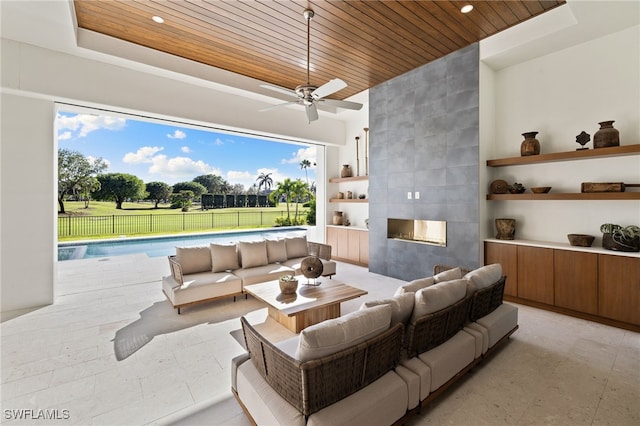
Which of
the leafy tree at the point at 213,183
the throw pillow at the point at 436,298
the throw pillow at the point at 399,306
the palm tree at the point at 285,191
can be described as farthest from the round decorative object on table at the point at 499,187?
the leafy tree at the point at 213,183

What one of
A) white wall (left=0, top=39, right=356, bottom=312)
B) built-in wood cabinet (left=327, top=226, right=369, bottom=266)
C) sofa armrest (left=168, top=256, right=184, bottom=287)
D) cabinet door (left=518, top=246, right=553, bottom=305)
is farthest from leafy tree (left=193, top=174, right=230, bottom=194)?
cabinet door (left=518, top=246, right=553, bottom=305)

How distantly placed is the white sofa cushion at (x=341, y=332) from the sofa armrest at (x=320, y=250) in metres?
3.34

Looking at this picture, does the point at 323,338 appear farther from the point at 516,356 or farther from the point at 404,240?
the point at 404,240

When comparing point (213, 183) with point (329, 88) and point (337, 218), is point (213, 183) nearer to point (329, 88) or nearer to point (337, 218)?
point (337, 218)

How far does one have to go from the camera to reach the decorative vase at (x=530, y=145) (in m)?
3.94

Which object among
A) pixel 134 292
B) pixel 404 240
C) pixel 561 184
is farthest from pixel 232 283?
pixel 561 184

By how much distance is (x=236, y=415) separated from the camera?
192 centimetres

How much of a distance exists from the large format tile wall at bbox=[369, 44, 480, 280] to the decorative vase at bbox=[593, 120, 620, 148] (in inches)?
52.0

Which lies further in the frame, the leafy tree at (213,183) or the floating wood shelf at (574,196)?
the leafy tree at (213,183)

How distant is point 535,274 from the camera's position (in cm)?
380

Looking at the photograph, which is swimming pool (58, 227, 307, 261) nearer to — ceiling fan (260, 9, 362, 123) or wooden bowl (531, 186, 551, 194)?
ceiling fan (260, 9, 362, 123)

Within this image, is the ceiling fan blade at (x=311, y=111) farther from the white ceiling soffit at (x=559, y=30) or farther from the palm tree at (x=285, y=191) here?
the palm tree at (x=285, y=191)

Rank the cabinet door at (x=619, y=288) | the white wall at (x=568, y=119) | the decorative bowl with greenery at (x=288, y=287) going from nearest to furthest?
the cabinet door at (x=619, y=288), the decorative bowl with greenery at (x=288, y=287), the white wall at (x=568, y=119)

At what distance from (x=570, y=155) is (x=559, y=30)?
5.13 ft
